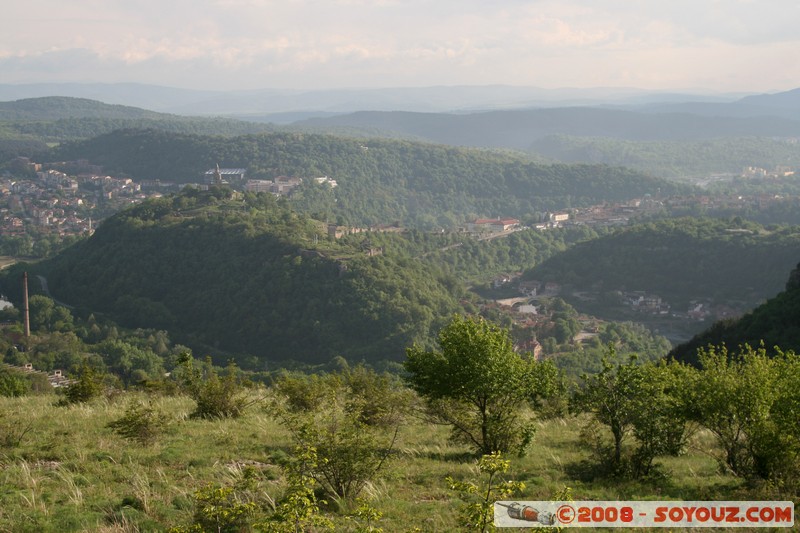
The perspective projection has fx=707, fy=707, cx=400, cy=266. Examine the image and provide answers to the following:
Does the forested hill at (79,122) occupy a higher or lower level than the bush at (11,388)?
higher

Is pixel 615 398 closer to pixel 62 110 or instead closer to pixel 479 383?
pixel 479 383

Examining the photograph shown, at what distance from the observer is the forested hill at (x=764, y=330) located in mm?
21125

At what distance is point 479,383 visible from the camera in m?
10.4

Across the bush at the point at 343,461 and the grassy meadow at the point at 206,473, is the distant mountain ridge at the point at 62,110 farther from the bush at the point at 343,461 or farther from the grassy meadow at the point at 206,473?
the bush at the point at 343,461

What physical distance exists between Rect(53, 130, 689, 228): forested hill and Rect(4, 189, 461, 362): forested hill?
43.7 metres

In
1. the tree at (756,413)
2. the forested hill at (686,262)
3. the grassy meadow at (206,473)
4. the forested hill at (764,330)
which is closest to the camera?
the grassy meadow at (206,473)

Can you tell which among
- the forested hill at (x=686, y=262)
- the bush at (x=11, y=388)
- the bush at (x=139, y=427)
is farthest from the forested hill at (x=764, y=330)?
the forested hill at (x=686, y=262)

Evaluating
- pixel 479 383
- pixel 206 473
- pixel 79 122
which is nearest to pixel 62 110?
pixel 79 122

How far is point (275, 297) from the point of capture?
1841 inches

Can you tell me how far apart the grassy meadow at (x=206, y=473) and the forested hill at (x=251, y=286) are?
2944 centimetres

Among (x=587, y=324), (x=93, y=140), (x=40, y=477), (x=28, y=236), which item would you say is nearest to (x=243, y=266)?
(x=587, y=324)

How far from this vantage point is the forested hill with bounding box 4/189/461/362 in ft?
143

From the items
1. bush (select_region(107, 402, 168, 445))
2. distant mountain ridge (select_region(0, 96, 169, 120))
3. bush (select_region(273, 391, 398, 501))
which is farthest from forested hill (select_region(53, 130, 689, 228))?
bush (select_region(273, 391, 398, 501))

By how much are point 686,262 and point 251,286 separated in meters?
36.9
